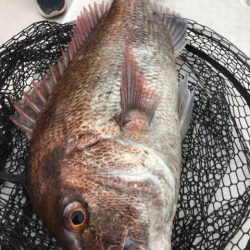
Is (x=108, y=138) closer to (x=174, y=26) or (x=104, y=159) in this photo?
(x=104, y=159)

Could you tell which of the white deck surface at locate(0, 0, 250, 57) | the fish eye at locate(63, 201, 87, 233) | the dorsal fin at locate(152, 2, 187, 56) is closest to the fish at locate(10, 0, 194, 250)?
the fish eye at locate(63, 201, 87, 233)

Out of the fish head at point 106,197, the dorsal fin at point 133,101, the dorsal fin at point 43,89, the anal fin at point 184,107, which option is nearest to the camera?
the fish head at point 106,197

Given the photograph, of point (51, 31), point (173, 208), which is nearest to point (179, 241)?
point (173, 208)

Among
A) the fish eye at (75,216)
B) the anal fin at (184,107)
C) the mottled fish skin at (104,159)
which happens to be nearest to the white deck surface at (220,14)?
the anal fin at (184,107)

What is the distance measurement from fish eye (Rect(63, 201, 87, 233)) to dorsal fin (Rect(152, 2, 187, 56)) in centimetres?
107

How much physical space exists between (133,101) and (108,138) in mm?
179

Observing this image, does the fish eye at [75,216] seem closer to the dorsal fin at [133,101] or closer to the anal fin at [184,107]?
the dorsal fin at [133,101]

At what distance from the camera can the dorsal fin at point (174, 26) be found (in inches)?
77.4

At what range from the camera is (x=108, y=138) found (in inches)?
51.7

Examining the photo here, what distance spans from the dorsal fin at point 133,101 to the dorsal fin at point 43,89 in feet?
1.01

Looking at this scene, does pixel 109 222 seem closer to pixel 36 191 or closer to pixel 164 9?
pixel 36 191

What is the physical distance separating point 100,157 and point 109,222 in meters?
0.22

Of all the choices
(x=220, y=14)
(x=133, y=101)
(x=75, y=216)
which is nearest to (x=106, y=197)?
(x=75, y=216)

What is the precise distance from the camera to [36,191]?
1275 millimetres
